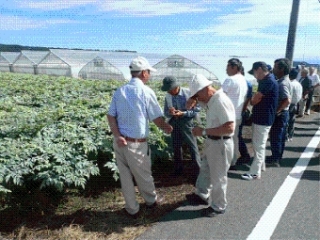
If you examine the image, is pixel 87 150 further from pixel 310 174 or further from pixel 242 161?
pixel 310 174

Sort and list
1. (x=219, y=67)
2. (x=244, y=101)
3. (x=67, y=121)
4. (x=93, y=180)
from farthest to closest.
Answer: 1. (x=219, y=67)
2. (x=67, y=121)
3. (x=244, y=101)
4. (x=93, y=180)

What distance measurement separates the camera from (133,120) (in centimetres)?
325

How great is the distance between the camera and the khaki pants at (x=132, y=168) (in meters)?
3.29

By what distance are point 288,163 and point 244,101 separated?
1.69 m

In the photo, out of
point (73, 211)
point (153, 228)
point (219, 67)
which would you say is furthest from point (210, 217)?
point (219, 67)

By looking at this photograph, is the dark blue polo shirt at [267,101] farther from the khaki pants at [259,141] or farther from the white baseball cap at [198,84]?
the white baseball cap at [198,84]

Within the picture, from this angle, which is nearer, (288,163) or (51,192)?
(51,192)

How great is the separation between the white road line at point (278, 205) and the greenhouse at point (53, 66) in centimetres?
2496

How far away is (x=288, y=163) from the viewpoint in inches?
220

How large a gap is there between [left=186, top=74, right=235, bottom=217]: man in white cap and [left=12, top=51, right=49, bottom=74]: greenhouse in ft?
101

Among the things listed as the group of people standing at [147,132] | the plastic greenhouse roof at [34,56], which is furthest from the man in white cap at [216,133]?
the plastic greenhouse roof at [34,56]

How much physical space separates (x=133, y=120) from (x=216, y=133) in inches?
36.1

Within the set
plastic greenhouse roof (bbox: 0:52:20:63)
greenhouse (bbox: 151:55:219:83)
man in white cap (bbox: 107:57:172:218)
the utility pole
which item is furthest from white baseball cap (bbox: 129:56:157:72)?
plastic greenhouse roof (bbox: 0:52:20:63)

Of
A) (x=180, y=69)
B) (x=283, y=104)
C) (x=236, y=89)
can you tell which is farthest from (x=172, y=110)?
(x=180, y=69)
